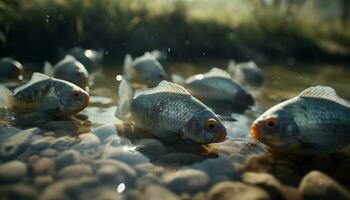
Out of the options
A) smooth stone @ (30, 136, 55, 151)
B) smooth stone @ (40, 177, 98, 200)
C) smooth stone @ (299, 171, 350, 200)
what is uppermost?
smooth stone @ (30, 136, 55, 151)

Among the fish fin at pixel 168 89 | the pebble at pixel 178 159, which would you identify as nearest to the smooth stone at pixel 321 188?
the pebble at pixel 178 159

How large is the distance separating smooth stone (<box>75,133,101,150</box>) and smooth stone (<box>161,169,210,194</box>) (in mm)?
894

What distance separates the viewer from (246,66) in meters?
9.31

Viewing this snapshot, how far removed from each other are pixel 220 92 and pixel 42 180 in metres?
4.10

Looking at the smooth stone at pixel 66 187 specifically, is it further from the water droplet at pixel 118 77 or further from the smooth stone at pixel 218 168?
the water droplet at pixel 118 77

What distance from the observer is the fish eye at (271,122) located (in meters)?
3.74

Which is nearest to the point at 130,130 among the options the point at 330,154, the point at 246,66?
the point at 330,154

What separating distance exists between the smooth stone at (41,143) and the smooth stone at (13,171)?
1.38 feet

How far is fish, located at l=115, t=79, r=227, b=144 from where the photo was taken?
12.9 feet

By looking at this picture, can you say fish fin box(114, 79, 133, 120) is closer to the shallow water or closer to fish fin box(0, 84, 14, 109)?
the shallow water

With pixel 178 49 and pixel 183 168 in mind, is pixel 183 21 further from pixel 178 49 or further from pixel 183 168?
pixel 183 168

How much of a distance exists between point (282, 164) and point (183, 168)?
95 centimetres

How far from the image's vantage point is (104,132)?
4266 millimetres

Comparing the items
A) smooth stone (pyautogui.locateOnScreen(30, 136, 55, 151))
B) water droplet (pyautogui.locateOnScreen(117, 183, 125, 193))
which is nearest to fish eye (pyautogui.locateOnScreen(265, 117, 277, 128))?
water droplet (pyautogui.locateOnScreen(117, 183, 125, 193))
